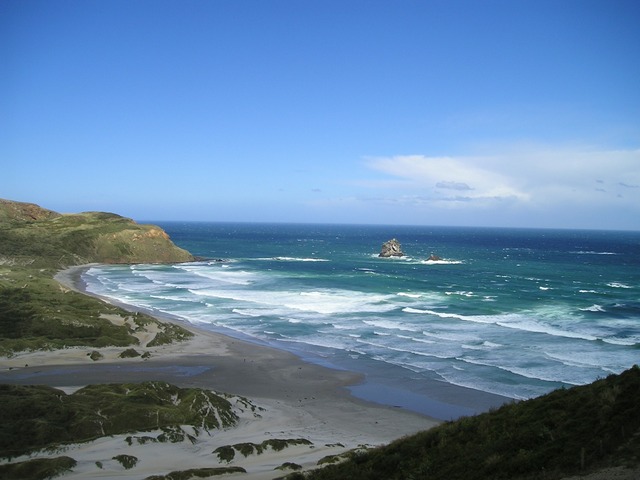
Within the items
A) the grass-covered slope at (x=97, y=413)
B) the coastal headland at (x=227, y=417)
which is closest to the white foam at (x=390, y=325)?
the coastal headland at (x=227, y=417)

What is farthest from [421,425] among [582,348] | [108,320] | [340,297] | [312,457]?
[340,297]

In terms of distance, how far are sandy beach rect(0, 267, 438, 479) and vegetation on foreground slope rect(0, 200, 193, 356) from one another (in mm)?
2756

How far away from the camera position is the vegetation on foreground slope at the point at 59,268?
4438 centimetres

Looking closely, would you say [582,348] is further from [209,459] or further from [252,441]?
[209,459]

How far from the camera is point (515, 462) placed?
14562 millimetres

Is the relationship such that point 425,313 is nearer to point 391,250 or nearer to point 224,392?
point 224,392

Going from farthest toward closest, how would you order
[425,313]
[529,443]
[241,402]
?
[425,313] < [241,402] < [529,443]

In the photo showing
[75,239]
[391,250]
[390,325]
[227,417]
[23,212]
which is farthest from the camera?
[391,250]

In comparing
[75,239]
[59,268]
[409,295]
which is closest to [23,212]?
[75,239]

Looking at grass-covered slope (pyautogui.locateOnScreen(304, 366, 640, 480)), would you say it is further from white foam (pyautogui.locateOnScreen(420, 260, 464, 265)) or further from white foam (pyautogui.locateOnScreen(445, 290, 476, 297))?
white foam (pyautogui.locateOnScreen(420, 260, 464, 265))

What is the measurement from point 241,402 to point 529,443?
19606 millimetres

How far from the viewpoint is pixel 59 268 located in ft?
336

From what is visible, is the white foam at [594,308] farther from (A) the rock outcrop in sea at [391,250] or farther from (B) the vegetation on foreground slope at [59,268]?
(A) the rock outcrop in sea at [391,250]

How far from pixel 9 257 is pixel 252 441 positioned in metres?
91.0
